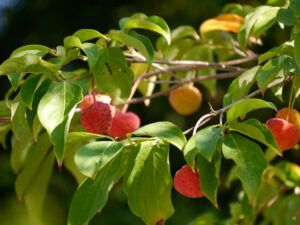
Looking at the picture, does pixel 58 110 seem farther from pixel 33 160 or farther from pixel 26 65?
pixel 33 160

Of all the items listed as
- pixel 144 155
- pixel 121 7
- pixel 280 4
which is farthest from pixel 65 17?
pixel 144 155

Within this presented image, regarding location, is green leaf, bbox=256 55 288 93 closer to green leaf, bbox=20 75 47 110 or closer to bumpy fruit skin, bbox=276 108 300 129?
bumpy fruit skin, bbox=276 108 300 129

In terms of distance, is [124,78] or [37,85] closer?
[37,85]

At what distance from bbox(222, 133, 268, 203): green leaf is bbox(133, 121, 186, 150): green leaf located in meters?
0.07

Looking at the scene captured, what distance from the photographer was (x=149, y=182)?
0.82m

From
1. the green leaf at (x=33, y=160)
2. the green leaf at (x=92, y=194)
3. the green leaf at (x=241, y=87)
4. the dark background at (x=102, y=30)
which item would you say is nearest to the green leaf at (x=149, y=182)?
the green leaf at (x=92, y=194)

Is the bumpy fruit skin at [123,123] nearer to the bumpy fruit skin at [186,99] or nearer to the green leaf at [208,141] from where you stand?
the bumpy fruit skin at [186,99]

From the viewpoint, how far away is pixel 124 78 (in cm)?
102

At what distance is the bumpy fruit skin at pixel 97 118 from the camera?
958mm

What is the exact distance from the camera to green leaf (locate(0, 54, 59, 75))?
845 millimetres

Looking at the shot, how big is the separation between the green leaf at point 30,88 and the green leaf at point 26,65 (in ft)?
0.11

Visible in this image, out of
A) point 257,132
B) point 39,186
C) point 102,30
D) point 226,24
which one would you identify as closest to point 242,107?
point 257,132

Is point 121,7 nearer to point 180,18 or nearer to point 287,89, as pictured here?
point 180,18

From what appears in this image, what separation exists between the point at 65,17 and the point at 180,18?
74 centimetres
